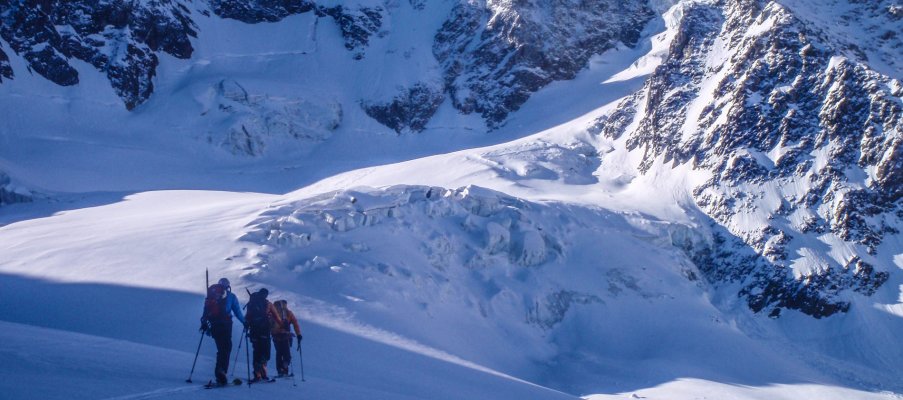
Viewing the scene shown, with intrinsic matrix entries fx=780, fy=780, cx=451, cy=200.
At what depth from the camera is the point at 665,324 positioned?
25625 mm

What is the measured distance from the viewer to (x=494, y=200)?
92.5ft

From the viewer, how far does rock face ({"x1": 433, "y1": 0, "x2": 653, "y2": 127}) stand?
174 ft

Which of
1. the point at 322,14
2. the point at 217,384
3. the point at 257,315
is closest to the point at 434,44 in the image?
the point at 322,14

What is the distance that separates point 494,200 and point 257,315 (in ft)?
57.7

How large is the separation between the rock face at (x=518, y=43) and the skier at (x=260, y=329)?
40.2 m

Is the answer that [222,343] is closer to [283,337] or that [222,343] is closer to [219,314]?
[219,314]

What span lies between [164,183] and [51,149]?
23.1ft

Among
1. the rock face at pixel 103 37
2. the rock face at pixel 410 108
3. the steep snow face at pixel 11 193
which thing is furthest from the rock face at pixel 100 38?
the rock face at pixel 410 108

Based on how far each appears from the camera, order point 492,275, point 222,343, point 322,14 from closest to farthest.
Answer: point 222,343 < point 492,275 < point 322,14

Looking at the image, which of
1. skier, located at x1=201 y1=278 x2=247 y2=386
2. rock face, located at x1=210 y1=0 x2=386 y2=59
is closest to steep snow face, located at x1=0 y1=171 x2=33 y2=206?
rock face, located at x1=210 y1=0 x2=386 y2=59

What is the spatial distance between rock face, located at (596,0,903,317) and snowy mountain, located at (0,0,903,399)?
97mm

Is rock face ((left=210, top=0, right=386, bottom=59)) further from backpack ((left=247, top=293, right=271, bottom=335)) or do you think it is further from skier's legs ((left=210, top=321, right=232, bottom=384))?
skier's legs ((left=210, top=321, right=232, bottom=384))

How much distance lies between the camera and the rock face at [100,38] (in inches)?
1939

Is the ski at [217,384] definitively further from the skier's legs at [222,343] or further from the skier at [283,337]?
the skier at [283,337]
